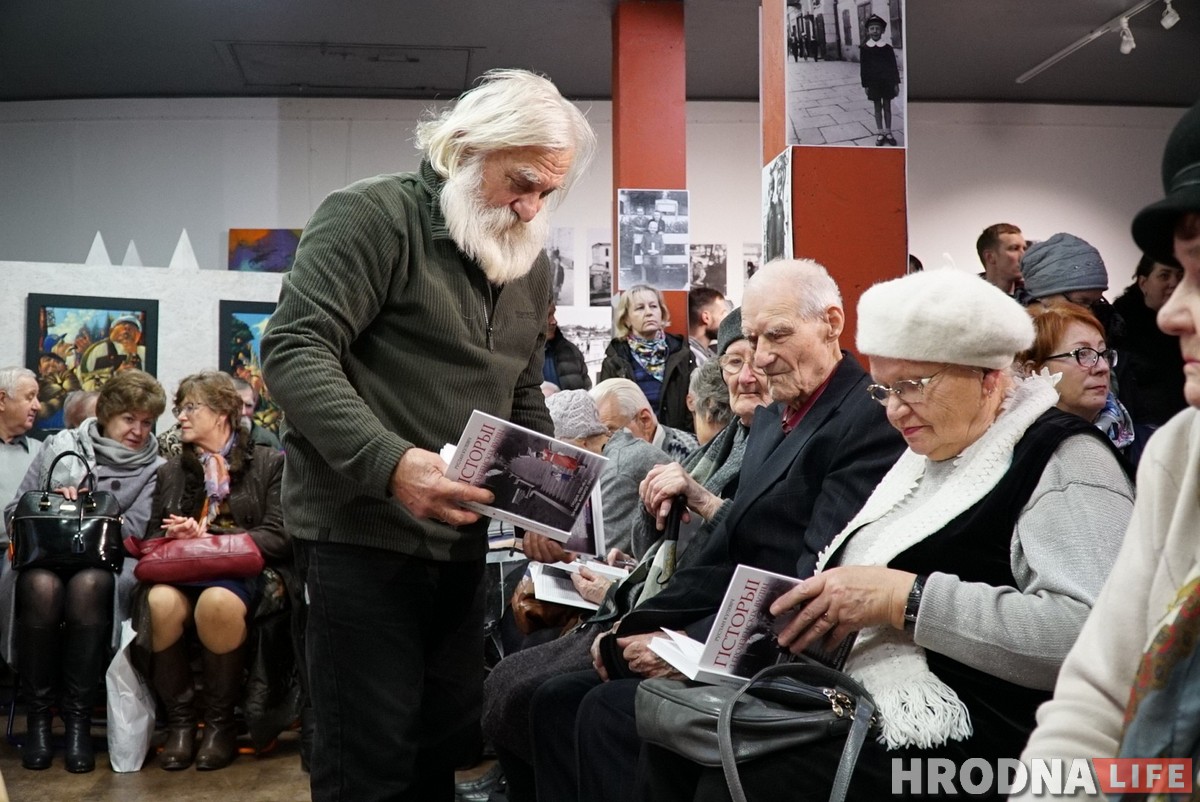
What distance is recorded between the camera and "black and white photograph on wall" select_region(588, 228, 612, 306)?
11.0 m

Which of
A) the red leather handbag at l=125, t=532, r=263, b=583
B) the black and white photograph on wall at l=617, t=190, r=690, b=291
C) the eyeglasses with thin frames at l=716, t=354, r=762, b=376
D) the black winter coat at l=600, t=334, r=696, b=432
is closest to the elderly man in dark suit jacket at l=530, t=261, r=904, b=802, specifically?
the eyeglasses with thin frames at l=716, t=354, r=762, b=376

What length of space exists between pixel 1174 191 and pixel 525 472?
4.37 ft

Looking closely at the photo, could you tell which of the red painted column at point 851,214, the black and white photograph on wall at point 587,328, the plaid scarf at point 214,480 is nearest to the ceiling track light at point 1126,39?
the black and white photograph on wall at point 587,328

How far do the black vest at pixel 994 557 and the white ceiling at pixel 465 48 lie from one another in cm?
735

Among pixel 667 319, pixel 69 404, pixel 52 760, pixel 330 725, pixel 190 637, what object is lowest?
pixel 52 760

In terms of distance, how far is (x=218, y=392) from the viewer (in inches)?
203

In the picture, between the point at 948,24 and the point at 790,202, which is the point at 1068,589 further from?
the point at 948,24

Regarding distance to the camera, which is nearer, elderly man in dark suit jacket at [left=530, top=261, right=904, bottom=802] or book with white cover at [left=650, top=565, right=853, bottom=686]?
book with white cover at [left=650, top=565, right=853, bottom=686]

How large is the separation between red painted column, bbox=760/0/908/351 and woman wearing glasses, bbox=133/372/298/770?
8.31 feet

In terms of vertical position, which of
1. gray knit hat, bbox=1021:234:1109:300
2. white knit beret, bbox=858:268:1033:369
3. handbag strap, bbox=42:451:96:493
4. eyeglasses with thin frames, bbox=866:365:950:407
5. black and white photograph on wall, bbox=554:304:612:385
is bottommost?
handbag strap, bbox=42:451:96:493

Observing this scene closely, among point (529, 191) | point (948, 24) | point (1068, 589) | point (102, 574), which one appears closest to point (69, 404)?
point (102, 574)

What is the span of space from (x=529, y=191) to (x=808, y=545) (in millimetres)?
917

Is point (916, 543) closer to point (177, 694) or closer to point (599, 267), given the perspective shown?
point (177, 694)

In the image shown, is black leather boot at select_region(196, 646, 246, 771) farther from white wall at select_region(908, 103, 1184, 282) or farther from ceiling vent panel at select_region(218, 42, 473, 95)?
white wall at select_region(908, 103, 1184, 282)
